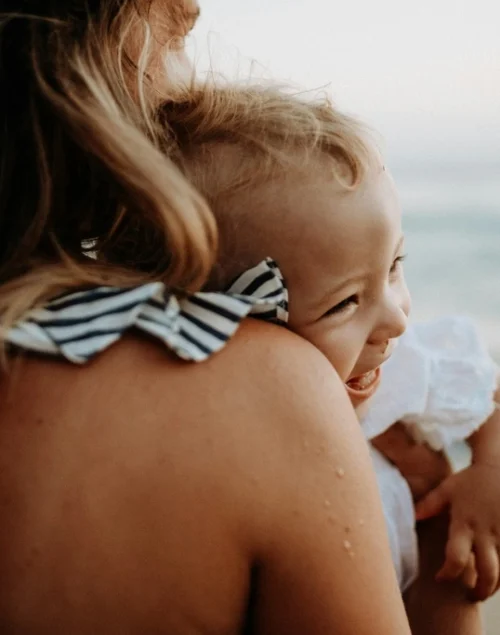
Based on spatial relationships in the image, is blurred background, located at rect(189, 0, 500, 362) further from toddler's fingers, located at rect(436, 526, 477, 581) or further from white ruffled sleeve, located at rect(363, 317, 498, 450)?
toddler's fingers, located at rect(436, 526, 477, 581)

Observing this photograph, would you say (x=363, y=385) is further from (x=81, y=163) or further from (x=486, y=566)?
(x=81, y=163)

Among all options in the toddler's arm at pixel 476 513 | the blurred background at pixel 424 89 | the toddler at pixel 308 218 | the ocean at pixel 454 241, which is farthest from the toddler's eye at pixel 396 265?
the ocean at pixel 454 241

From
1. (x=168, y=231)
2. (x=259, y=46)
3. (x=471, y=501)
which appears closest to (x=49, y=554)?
(x=168, y=231)

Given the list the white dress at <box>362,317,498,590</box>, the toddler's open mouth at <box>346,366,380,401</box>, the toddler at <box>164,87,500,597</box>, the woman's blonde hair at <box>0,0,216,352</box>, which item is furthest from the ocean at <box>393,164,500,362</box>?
the woman's blonde hair at <box>0,0,216,352</box>

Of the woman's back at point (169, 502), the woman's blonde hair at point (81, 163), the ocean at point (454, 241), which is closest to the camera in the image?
the woman's back at point (169, 502)

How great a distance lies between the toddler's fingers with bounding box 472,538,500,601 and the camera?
1022 mm

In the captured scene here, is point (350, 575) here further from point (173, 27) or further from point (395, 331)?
point (173, 27)

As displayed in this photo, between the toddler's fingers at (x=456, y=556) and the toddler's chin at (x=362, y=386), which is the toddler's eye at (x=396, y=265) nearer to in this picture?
the toddler's chin at (x=362, y=386)

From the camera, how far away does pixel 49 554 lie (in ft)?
2.13

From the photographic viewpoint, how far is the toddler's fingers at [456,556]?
1021mm

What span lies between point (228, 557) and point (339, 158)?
44 cm

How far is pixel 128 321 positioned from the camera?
679mm

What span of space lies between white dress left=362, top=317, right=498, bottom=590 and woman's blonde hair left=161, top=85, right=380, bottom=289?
0.30 meters

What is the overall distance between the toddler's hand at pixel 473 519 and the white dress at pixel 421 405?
0.04 m
